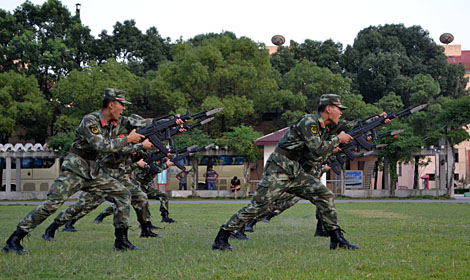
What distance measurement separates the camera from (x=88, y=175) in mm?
8055

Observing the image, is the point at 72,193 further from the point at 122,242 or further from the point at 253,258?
the point at 253,258

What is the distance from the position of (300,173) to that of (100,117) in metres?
2.79

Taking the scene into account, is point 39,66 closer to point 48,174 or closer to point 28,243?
point 48,174

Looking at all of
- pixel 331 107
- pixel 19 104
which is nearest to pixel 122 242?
pixel 331 107

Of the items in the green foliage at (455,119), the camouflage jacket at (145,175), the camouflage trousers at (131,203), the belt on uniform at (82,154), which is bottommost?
the camouflage trousers at (131,203)

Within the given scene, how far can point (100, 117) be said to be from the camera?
320 inches

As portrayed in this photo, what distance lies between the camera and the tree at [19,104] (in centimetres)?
3872

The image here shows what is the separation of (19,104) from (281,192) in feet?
113

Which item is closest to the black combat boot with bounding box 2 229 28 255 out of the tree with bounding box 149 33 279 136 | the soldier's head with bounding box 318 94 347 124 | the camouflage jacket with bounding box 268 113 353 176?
the camouflage jacket with bounding box 268 113 353 176

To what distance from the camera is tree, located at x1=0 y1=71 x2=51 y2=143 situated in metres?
38.7

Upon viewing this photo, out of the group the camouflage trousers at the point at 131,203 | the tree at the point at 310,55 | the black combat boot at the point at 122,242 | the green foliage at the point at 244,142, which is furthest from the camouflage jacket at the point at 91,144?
the tree at the point at 310,55

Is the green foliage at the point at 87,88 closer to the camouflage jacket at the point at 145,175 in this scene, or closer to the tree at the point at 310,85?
the tree at the point at 310,85

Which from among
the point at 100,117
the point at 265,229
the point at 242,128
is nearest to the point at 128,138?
the point at 100,117

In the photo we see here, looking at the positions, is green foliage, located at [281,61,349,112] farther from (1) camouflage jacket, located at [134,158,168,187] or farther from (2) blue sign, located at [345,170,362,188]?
(1) camouflage jacket, located at [134,158,168,187]
